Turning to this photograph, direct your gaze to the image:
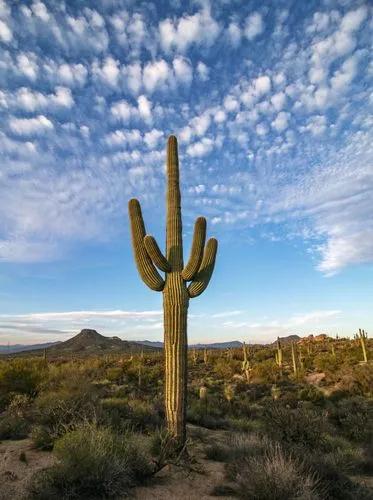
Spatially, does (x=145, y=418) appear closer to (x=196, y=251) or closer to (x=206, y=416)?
(x=206, y=416)

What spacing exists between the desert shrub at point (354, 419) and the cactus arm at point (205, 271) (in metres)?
6.59

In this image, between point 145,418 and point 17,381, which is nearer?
point 145,418

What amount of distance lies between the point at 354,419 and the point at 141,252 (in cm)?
849

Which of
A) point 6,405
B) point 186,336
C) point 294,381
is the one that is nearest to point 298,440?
point 186,336

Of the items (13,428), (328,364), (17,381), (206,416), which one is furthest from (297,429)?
(328,364)

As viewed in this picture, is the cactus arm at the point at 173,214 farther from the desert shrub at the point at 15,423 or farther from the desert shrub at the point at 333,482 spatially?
the desert shrub at the point at 15,423

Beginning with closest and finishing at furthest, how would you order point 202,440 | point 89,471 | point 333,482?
point 89,471 → point 333,482 → point 202,440

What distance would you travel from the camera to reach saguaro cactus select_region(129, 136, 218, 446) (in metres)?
8.12

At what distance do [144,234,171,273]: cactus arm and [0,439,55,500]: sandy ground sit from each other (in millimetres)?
4344

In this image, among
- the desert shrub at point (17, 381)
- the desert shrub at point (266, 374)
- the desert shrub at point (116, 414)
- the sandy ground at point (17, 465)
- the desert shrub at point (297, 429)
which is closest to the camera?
the sandy ground at point (17, 465)

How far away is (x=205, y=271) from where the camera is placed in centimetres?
928

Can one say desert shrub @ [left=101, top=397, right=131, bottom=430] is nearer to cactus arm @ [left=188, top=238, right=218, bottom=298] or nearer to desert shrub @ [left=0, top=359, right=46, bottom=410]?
cactus arm @ [left=188, top=238, right=218, bottom=298]

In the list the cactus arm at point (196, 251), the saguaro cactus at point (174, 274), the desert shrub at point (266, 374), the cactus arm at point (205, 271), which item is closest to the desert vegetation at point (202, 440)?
the saguaro cactus at point (174, 274)

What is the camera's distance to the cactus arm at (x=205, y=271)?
8992 millimetres
